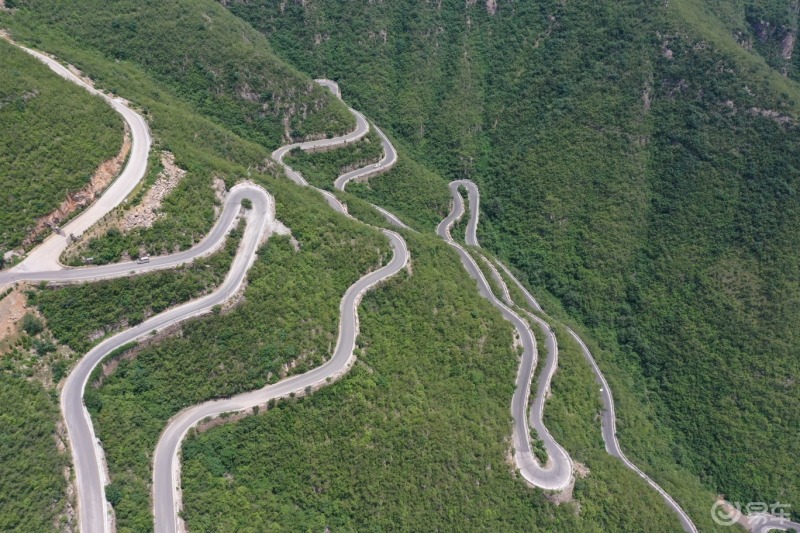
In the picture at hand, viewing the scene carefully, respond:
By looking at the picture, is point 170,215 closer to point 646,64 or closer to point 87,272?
point 87,272

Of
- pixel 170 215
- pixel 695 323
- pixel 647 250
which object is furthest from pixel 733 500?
pixel 170 215

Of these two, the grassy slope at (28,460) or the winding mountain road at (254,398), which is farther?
the winding mountain road at (254,398)

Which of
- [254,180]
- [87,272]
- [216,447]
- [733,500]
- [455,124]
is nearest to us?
[216,447]

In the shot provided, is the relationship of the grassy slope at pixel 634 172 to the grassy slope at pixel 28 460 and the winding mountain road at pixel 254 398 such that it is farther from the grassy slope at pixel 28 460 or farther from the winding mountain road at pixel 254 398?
the grassy slope at pixel 28 460

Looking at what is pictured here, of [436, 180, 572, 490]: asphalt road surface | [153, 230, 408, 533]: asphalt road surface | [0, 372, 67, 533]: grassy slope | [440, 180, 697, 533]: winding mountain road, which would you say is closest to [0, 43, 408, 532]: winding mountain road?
[153, 230, 408, 533]: asphalt road surface

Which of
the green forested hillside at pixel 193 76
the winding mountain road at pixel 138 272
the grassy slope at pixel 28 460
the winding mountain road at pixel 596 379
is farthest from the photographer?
the green forested hillside at pixel 193 76

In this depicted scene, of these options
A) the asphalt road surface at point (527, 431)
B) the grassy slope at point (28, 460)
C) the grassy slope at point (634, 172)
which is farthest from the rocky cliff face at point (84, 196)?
the grassy slope at point (634, 172)
